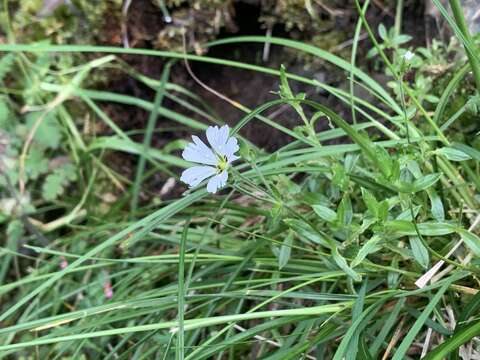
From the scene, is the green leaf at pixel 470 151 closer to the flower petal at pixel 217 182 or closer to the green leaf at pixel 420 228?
the green leaf at pixel 420 228

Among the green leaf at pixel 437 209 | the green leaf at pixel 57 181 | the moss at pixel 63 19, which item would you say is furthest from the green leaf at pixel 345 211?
the moss at pixel 63 19

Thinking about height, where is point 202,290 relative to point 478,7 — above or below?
below

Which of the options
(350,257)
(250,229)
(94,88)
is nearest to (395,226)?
(350,257)

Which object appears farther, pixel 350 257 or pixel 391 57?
pixel 391 57

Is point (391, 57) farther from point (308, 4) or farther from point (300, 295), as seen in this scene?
point (300, 295)

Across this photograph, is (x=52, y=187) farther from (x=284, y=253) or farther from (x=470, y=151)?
(x=470, y=151)

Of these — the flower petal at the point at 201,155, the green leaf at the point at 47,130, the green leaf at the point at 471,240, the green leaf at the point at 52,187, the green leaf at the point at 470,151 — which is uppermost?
the flower petal at the point at 201,155

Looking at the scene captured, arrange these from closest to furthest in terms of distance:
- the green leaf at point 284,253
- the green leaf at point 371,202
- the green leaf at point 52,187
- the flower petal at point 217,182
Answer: the flower petal at point 217,182 → the green leaf at point 371,202 → the green leaf at point 284,253 → the green leaf at point 52,187

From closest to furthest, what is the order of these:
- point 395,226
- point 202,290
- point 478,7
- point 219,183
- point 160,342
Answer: point 219,183 → point 395,226 → point 160,342 → point 202,290 → point 478,7

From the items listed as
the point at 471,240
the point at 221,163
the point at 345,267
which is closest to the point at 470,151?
the point at 471,240
